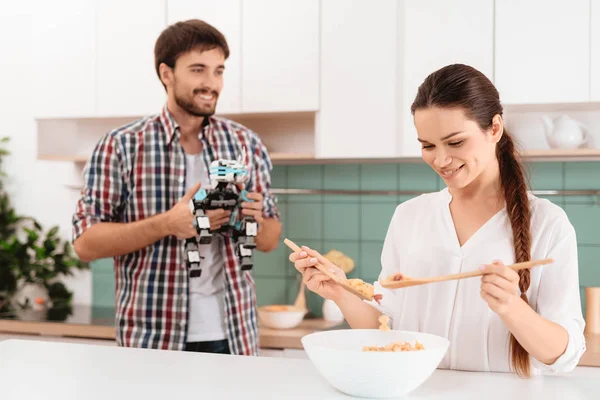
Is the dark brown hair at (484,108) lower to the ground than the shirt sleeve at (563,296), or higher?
higher

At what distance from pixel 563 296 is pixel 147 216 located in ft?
4.30

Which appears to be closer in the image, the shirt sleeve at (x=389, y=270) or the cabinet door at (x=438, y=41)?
the shirt sleeve at (x=389, y=270)

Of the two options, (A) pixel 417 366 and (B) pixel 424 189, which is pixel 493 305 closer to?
(A) pixel 417 366

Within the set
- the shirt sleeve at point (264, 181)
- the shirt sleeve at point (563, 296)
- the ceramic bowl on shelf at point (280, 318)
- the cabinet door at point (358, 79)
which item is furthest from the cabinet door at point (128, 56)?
the shirt sleeve at point (563, 296)

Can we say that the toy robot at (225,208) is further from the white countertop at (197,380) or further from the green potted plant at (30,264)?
the green potted plant at (30,264)

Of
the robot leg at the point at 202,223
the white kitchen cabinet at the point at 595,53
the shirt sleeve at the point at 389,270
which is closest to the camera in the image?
the shirt sleeve at the point at 389,270

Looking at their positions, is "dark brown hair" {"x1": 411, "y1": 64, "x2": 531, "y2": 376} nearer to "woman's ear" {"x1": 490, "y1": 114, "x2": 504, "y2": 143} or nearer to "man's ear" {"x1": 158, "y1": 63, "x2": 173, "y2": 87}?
"woman's ear" {"x1": 490, "y1": 114, "x2": 504, "y2": 143}

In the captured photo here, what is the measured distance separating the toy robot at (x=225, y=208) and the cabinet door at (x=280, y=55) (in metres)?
1.02

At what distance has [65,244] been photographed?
3.52 metres

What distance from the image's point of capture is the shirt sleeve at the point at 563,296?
4.39 feet

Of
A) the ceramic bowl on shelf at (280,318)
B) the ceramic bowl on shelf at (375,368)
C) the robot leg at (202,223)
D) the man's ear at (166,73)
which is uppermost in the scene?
the man's ear at (166,73)

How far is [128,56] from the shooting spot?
313 centimetres

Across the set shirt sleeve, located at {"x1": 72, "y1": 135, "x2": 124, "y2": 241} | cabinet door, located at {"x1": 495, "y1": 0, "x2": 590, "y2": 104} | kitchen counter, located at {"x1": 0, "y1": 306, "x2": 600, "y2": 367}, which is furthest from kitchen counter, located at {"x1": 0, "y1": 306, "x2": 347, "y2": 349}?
cabinet door, located at {"x1": 495, "y1": 0, "x2": 590, "y2": 104}

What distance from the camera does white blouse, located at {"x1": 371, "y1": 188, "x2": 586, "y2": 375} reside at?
1.37 meters
